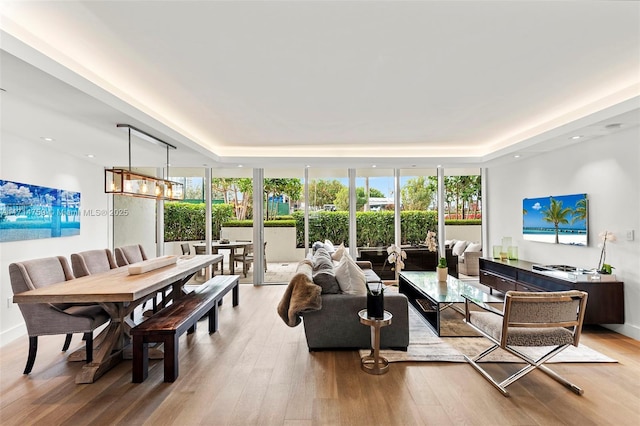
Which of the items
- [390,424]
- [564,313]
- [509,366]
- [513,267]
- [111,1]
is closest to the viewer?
[111,1]

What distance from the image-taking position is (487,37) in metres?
2.38

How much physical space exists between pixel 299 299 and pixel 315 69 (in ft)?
7.17

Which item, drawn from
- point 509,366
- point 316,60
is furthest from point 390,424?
point 316,60

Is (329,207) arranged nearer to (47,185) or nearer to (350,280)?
(350,280)

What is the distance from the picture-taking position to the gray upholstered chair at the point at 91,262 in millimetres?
3773

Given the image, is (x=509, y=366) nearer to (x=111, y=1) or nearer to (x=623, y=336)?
(x=623, y=336)

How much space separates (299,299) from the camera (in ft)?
10.7

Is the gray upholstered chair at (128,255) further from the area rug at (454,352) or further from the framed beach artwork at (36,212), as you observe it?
the area rug at (454,352)

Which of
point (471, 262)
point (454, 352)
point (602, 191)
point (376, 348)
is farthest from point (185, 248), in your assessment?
point (602, 191)

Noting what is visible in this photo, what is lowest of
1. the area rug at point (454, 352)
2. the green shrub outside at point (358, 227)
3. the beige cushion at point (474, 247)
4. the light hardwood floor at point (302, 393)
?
the light hardwood floor at point (302, 393)

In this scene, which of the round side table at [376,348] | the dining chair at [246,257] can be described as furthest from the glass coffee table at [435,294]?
the dining chair at [246,257]

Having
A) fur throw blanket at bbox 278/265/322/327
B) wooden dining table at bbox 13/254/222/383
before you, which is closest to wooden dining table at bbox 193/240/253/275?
wooden dining table at bbox 13/254/222/383

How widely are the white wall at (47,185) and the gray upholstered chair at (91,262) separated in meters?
0.71

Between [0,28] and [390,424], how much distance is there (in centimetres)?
354
